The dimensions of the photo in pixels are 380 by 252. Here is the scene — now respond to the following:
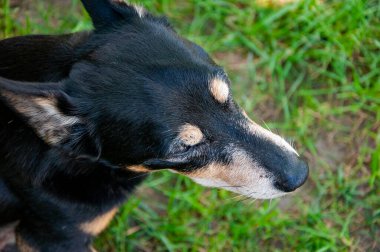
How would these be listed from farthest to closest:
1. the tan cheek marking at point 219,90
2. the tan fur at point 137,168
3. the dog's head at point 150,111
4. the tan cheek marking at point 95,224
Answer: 1. the tan cheek marking at point 95,224
2. the tan fur at point 137,168
3. the tan cheek marking at point 219,90
4. the dog's head at point 150,111

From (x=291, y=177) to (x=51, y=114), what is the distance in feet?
4.66

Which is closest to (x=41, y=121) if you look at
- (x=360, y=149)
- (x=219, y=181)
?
(x=219, y=181)

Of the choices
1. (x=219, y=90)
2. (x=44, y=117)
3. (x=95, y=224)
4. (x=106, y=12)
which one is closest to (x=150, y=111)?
(x=219, y=90)

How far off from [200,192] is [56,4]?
7.37ft

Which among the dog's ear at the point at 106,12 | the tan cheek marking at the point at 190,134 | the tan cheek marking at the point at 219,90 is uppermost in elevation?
the dog's ear at the point at 106,12

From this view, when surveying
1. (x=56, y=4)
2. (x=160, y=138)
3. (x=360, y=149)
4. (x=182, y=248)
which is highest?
(x=160, y=138)

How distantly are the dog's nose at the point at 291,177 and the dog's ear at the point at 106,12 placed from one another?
1.30 meters

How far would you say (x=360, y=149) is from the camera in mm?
4234

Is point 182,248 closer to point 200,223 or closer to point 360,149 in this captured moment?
point 200,223

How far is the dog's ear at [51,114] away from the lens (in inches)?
92.0

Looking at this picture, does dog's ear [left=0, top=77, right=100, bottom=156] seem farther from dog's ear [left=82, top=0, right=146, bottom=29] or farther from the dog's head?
dog's ear [left=82, top=0, right=146, bottom=29]

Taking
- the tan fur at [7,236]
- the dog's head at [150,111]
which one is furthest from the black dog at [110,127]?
the tan fur at [7,236]

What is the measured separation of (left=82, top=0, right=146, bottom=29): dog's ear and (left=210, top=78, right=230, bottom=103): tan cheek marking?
0.65 m

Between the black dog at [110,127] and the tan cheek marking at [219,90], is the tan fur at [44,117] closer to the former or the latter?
the black dog at [110,127]
